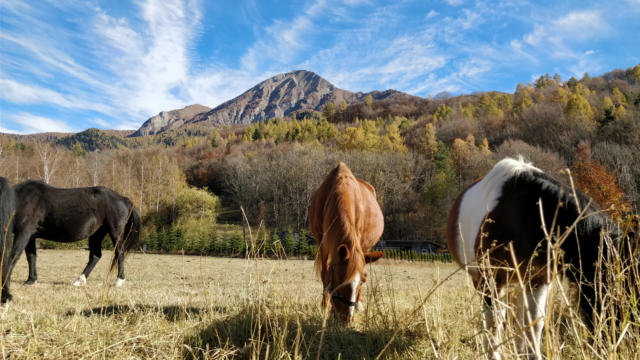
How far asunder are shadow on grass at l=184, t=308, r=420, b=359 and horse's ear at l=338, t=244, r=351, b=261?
1.93 feet

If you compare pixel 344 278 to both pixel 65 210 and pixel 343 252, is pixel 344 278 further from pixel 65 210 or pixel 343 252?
pixel 65 210

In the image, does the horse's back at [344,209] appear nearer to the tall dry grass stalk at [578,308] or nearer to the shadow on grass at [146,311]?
the shadow on grass at [146,311]

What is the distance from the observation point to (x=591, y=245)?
216 cm

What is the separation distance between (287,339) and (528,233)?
201 centimetres

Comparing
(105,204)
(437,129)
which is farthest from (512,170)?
(437,129)

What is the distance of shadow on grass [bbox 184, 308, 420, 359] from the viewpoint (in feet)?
7.21

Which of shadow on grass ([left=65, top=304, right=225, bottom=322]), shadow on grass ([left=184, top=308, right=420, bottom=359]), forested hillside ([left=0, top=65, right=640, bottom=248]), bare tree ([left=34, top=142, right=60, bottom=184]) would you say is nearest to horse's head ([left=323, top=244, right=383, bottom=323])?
shadow on grass ([left=184, top=308, right=420, bottom=359])

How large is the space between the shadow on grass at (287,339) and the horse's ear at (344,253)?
589 millimetres

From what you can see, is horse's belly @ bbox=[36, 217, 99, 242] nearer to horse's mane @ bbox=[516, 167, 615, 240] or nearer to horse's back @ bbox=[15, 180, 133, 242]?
horse's back @ bbox=[15, 180, 133, 242]

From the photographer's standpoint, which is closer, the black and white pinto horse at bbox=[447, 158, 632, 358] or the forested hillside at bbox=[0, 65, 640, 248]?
the black and white pinto horse at bbox=[447, 158, 632, 358]

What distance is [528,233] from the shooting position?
241 centimetres

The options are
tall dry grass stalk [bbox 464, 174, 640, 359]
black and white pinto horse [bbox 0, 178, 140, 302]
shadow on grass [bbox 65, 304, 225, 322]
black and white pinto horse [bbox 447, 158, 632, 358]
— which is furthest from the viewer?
black and white pinto horse [bbox 0, 178, 140, 302]

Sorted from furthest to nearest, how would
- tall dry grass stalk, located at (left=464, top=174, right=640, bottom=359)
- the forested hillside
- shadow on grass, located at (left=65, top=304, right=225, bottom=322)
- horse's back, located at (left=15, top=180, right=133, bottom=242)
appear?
the forested hillside, horse's back, located at (left=15, top=180, right=133, bottom=242), shadow on grass, located at (left=65, top=304, right=225, bottom=322), tall dry grass stalk, located at (left=464, top=174, right=640, bottom=359)

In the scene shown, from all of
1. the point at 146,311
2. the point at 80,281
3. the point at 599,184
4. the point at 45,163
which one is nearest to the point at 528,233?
the point at 146,311
